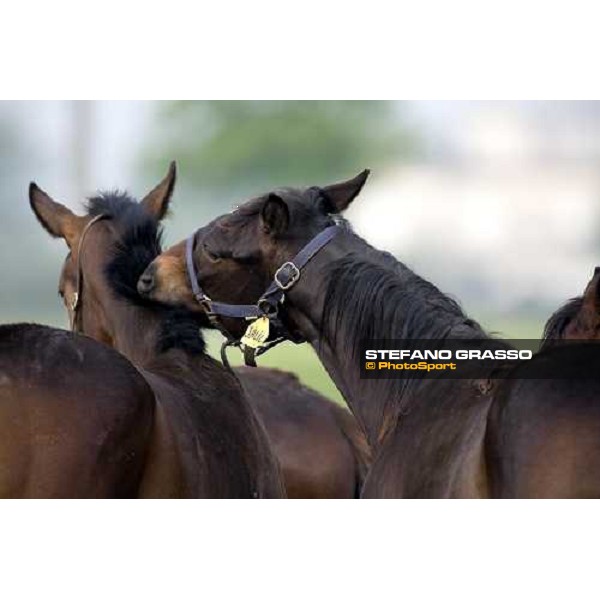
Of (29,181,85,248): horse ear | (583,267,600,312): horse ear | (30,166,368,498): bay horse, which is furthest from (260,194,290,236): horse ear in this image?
(30,166,368,498): bay horse

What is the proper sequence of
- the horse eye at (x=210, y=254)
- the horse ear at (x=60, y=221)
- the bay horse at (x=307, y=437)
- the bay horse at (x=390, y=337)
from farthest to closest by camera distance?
the bay horse at (x=307, y=437), the horse ear at (x=60, y=221), the horse eye at (x=210, y=254), the bay horse at (x=390, y=337)

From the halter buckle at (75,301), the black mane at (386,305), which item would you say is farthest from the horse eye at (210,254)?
the halter buckle at (75,301)

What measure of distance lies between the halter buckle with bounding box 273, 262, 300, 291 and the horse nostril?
0.63 meters

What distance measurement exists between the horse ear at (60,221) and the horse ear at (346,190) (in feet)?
4.17

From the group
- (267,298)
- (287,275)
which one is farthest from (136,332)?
(287,275)

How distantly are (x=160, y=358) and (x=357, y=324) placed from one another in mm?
1024

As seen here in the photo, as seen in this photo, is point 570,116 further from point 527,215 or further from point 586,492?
point 586,492

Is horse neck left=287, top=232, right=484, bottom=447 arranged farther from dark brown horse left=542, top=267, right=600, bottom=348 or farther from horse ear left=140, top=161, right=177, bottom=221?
horse ear left=140, top=161, right=177, bottom=221

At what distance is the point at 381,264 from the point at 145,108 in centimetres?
118

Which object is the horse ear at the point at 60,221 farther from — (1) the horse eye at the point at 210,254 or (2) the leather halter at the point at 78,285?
(1) the horse eye at the point at 210,254

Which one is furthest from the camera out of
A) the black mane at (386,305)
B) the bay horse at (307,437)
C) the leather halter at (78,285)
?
the bay horse at (307,437)

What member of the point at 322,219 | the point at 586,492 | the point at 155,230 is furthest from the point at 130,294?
the point at 586,492

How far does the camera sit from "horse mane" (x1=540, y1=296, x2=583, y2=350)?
14.6 feet

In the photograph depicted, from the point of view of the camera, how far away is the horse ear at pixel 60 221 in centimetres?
548
